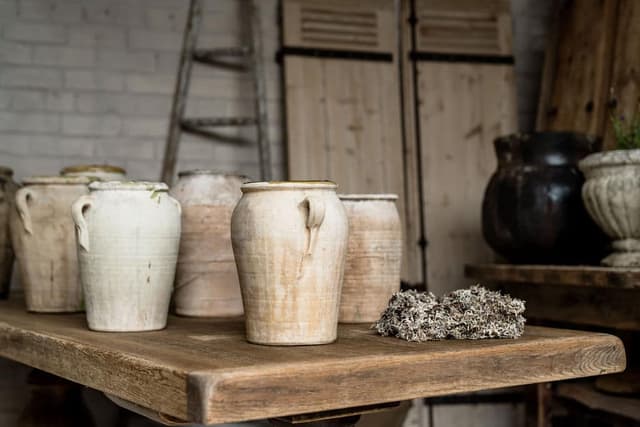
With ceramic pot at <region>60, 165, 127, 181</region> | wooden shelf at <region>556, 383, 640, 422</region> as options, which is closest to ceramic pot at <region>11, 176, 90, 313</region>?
ceramic pot at <region>60, 165, 127, 181</region>

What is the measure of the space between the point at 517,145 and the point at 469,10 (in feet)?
3.72

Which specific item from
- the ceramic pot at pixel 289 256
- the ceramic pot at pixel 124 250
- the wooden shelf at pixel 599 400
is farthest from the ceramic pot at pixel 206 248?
the wooden shelf at pixel 599 400

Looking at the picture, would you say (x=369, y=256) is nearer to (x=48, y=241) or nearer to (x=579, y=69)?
(x=48, y=241)

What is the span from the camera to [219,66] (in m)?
3.56

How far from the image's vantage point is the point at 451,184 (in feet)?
12.0

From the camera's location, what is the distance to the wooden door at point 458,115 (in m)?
3.65

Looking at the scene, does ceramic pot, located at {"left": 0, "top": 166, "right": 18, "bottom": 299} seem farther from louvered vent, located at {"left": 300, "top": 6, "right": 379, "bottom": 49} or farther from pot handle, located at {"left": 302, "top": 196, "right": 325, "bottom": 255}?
louvered vent, located at {"left": 300, "top": 6, "right": 379, "bottom": 49}

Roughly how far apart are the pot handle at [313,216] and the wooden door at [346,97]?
2.05 metres

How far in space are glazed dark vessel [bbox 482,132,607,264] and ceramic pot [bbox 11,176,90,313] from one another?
1535 millimetres

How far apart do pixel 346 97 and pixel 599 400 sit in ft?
5.25

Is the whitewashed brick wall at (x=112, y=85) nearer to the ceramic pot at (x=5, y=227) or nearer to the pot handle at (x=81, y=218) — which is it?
the ceramic pot at (x=5, y=227)

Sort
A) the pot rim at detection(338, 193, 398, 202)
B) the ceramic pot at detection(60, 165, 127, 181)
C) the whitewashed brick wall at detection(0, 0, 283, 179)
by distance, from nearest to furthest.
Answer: the pot rim at detection(338, 193, 398, 202) → the ceramic pot at detection(60, 165, 127, 181) → the whitewashed brick wall at detection(0, 0, 283, 179)

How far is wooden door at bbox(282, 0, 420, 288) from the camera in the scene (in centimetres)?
348

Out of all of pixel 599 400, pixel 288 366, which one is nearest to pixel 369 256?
pixel 288 366
